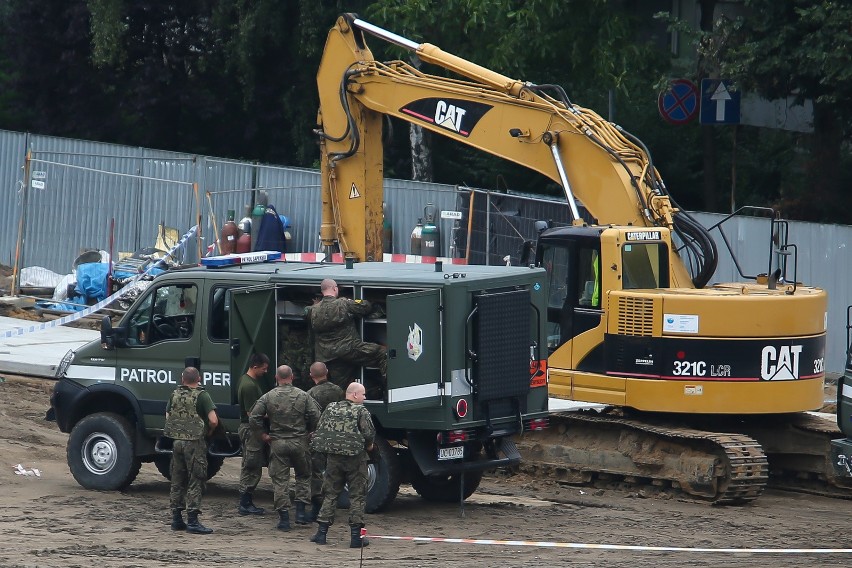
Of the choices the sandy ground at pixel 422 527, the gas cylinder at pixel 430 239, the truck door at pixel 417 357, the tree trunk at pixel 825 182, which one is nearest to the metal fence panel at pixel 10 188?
the gas cylinder at pixel 430 239

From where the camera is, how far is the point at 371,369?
13.6 meters

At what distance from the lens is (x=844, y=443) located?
13234 millimetres

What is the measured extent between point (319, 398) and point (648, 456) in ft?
13.3

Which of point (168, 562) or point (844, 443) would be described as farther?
point (844, 443)

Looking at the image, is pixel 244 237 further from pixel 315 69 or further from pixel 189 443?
pixel 189 443

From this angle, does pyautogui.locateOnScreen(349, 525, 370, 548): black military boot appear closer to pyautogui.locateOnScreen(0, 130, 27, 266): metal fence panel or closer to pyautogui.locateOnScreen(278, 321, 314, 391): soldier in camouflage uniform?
pyautogui.locateOnScreen(278, 321, 314, 391): soldier in camouflage uniform

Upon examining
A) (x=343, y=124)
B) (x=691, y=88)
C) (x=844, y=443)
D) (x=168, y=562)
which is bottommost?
(x=168, y=562)

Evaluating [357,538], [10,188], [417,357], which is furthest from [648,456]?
[10,188]

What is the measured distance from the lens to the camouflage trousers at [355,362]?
13281 millimetres

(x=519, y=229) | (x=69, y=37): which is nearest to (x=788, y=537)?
(x=519, y=229)

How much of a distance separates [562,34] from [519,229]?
5266mm

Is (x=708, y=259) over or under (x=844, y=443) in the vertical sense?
over

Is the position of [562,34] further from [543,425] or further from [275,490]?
[275,490]

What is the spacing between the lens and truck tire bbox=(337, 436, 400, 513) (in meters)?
13.3
